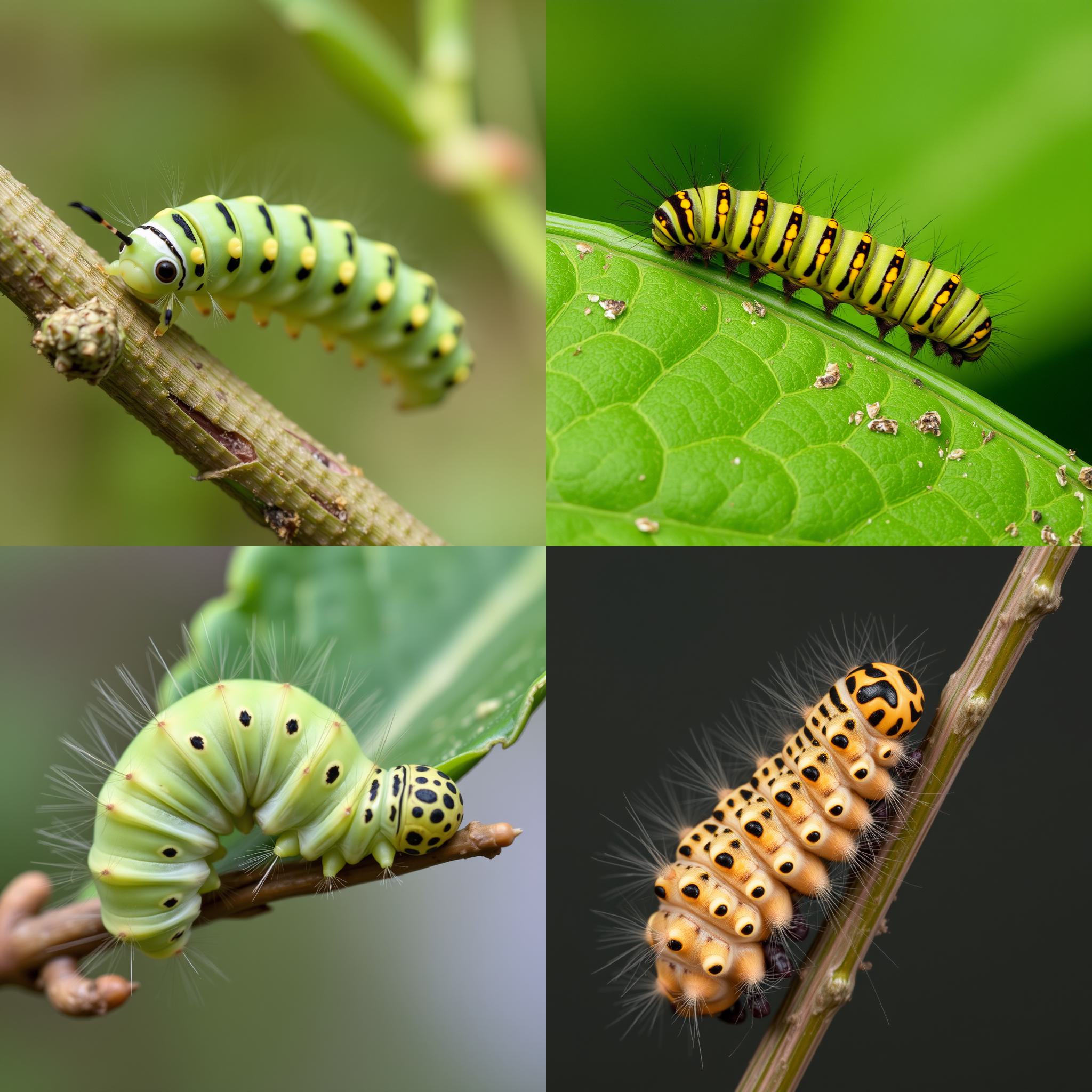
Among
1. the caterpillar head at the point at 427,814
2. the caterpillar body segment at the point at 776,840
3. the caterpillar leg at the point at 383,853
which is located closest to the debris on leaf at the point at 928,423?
the caterpillar body segment at the point at 776,840

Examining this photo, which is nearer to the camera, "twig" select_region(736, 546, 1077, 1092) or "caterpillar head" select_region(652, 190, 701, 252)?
"twig" select_region(736, 546, 1077, 1092)

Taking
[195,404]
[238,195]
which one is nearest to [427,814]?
[195,404]

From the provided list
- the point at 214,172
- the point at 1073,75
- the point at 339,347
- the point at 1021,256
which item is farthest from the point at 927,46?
the point at 214,172

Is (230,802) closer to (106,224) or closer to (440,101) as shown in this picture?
(106,224)

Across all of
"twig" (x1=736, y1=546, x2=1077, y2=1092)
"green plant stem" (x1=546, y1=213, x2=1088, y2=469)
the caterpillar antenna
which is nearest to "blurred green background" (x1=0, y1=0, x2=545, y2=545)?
"green plant stem" (x1=546, y1=213, x2=1088, y2=469)

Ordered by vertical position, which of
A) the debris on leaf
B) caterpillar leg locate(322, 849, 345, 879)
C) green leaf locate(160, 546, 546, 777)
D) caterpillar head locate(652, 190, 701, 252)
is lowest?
caterpillar leg locate(322, 849, 345, 879)

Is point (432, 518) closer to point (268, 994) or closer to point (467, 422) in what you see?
point (467, 422)

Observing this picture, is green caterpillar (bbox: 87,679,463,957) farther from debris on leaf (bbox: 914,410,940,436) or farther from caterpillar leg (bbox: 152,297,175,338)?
debris on leaf (bbox: 914,410,940,436)
